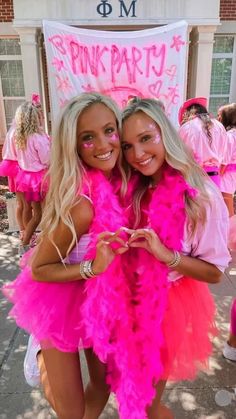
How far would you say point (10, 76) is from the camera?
7.55 meters

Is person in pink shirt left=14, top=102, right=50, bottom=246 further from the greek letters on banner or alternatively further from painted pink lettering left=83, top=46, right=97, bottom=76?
painted pink lettering left=83, top=46, right=97, bottom=76

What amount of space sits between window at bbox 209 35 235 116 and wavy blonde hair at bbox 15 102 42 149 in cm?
515

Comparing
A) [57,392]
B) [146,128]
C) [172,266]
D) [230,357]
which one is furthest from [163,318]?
[230,357]

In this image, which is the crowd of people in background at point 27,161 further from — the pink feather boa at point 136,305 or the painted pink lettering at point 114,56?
the pink feather boa at point 136,305

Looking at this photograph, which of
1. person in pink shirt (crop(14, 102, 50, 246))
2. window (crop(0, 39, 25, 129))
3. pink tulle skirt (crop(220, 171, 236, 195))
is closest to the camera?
person in pink shirt (crop(14, 102, 50, 246))

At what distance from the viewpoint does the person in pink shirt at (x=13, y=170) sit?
400 centimetres

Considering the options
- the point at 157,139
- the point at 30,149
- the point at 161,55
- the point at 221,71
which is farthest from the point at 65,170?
the point at 221,71

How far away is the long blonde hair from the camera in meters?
1.38

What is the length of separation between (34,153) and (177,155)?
2.76 m

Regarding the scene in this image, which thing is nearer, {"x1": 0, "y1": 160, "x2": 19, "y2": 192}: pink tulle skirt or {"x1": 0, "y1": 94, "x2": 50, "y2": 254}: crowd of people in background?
{"x1": 0, "y1": 94, "x2": 50, "y2": 254}: crowd of people in background

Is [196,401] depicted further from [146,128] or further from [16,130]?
[16,130]

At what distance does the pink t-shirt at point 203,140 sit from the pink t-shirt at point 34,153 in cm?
154

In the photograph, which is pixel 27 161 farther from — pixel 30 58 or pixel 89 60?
pixel 30 58

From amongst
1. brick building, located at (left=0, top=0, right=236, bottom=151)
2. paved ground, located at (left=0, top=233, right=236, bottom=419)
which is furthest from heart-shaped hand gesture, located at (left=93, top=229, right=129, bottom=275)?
brick building, located at (left=0, top=0, right=236, bottom=151)
